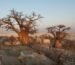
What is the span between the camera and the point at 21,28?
1099 inches

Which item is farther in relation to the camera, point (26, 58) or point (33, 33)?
point (33, 33)

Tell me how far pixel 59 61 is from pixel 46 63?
99 cm

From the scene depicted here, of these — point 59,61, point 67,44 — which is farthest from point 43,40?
point 59,61

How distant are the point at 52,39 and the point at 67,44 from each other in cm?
191

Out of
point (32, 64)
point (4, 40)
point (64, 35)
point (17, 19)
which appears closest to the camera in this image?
point (32, 64)

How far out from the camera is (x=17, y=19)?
2772 cm

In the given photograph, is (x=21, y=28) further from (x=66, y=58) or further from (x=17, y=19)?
(x=66, y=58)

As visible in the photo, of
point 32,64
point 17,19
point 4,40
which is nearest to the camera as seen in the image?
point 32,64

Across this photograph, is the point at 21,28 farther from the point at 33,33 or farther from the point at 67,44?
the point at 67,44

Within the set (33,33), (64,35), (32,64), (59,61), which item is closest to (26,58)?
(32,64)

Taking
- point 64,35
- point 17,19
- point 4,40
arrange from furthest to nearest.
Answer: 1. point 4,40
2. point 17,19
3. point 64,35

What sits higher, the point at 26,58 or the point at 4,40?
the point at 26,58

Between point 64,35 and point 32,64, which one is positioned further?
point 64,35

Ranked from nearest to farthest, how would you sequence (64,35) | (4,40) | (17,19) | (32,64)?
(32,64)
(64,35)
(17,19)
(4,40)
